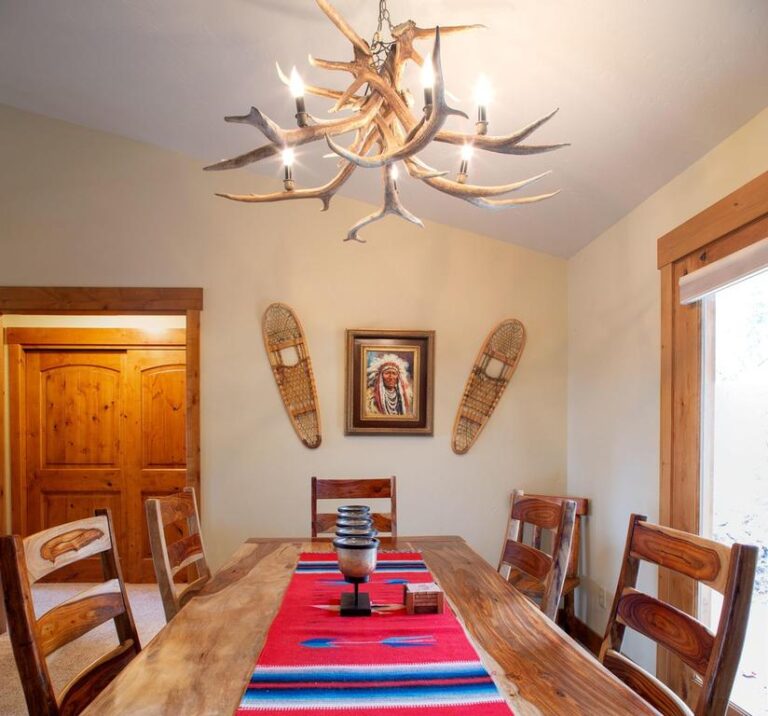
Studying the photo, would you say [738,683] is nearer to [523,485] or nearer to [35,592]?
[523,485]

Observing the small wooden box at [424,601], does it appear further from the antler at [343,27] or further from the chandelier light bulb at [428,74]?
the antler at [343,27]

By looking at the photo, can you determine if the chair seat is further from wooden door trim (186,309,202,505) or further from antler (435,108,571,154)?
antler (435,108,571,154)

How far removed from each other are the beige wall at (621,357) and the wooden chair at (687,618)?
121 cm

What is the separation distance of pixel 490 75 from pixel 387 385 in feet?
6.34

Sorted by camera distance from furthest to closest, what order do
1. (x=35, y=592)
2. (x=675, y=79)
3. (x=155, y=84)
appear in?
(x=35, y=592) < (x=155, y=84) < (x=675, y=79)

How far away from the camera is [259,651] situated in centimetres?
124

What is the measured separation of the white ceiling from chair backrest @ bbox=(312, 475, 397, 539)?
1577mm

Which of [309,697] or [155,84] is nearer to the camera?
[309,697]

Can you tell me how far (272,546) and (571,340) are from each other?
2.25m

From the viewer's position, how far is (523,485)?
11.8ft

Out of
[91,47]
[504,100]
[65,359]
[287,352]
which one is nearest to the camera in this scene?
[504,100]

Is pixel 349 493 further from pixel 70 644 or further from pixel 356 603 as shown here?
pixel 70 644

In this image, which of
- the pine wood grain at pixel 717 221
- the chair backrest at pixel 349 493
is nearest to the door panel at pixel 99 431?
the chair backrest at pixel 349 493

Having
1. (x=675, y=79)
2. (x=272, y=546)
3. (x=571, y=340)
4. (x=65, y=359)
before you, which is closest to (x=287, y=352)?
(x=272, y=546)
